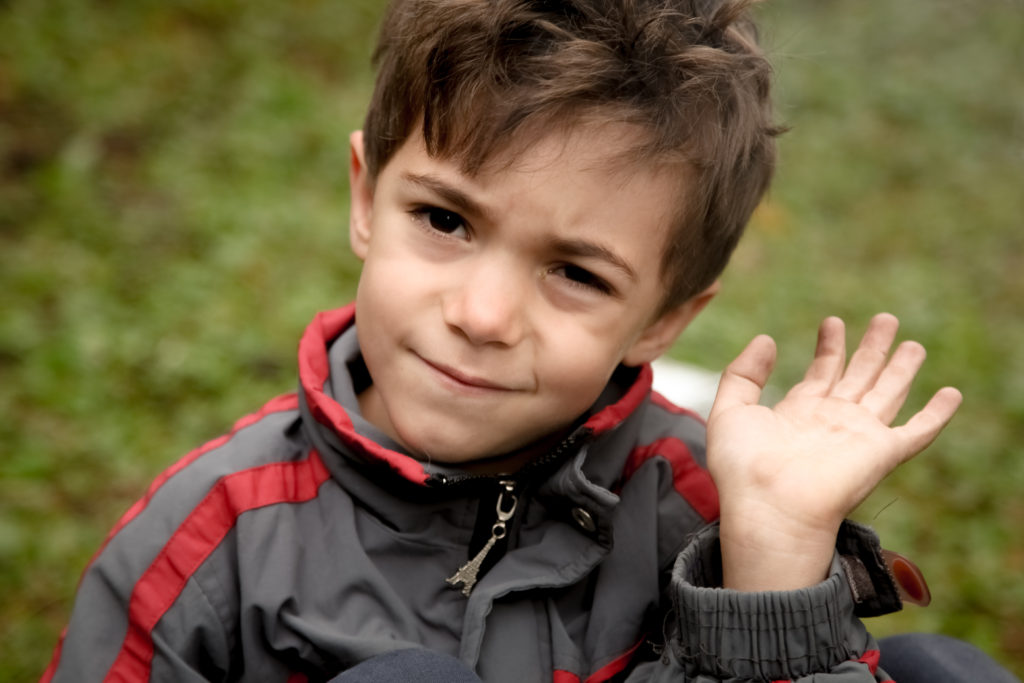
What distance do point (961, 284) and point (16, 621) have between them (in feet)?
15.4

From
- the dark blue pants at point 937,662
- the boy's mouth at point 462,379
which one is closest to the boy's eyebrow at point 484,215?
the boy's mouth at point 462,379

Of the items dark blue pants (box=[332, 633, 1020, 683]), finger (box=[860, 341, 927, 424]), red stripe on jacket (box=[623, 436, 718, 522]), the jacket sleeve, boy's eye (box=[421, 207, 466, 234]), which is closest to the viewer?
dark blue pants (box=[332, 633, 1020, 683])

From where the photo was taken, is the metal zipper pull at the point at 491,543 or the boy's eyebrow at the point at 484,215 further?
the metal zipper pull at the point at 491,543

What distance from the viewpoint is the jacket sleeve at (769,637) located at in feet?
5.12

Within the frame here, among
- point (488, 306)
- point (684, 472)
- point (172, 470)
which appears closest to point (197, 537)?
point (172, 470)

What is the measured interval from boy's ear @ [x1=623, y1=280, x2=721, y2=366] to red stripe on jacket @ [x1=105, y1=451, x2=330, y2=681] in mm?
677

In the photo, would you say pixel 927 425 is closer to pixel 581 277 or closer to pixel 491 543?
pixel 581 277

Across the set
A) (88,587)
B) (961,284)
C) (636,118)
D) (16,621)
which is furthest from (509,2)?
(961,284)

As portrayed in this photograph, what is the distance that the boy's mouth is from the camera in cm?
165

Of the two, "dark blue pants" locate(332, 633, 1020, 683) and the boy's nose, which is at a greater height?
the boy's nose

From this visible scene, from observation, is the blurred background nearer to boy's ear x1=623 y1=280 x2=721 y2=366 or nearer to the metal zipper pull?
boy's ear x1=623 y1=280 x2=721 y2=366

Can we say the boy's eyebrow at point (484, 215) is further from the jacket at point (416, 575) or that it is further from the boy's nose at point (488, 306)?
the jacket at point (416, 575)

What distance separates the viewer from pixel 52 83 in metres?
4.45

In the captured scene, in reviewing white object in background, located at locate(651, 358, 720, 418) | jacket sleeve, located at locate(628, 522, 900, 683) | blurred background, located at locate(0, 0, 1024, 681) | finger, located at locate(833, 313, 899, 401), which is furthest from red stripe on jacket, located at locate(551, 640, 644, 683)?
white object in background, located at locate(651, 358, 720, 418)
